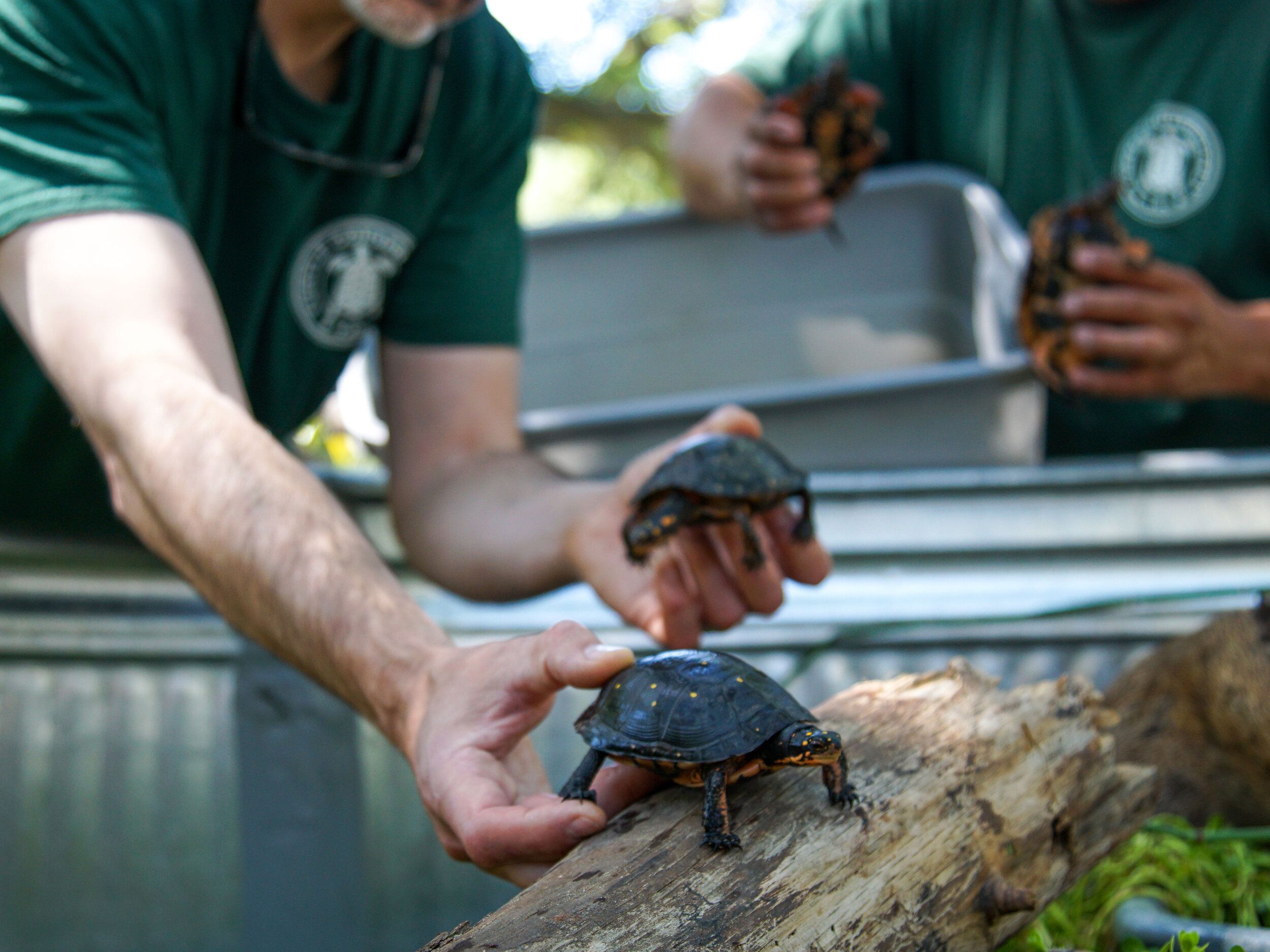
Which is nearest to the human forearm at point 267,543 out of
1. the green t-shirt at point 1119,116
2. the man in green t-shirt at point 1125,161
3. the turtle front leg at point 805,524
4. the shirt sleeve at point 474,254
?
the turtle front leg at point 805,524

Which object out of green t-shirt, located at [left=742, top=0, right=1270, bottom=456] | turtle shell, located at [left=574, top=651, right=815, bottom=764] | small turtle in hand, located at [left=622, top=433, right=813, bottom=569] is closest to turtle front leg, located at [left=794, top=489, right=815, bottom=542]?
small turtle in hand, located at [left=622, top=433, right=813, bottom=569]

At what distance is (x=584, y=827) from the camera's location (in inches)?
37.5

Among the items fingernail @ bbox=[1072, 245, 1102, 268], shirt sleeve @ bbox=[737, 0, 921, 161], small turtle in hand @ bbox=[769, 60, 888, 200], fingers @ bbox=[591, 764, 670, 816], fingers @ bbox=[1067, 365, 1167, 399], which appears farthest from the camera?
shirt sleeve @ bbox=[737, 0, 921, 161]

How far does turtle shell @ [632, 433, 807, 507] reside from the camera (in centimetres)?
144

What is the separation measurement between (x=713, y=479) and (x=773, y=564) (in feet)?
0.77

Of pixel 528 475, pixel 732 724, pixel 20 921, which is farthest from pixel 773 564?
pixel 20 921

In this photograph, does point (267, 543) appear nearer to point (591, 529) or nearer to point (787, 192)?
point (591, 529)

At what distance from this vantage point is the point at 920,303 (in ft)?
10.9

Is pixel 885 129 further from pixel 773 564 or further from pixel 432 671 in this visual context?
pixel 432 671

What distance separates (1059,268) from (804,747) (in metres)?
1.93

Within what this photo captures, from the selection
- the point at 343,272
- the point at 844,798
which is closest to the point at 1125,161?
the point at 343,272

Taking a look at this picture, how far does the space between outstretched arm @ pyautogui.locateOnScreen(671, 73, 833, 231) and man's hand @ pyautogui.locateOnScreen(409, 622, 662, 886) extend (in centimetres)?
220

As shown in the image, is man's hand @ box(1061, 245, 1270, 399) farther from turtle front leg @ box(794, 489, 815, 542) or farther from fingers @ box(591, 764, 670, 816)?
fingers @ box(591, 764, 670, 816)

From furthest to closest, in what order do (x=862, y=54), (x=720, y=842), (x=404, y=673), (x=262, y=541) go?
1. (x=862, y=54)
2. (x=262, y=541)
3. (x=404, y=673)
4. (x=720, y=842)
